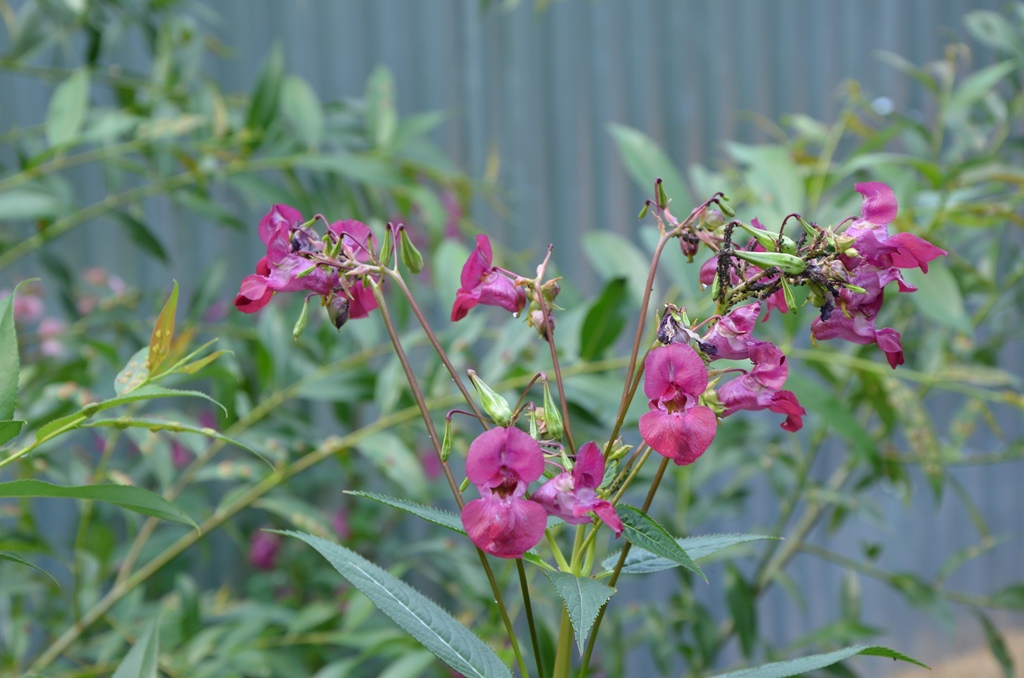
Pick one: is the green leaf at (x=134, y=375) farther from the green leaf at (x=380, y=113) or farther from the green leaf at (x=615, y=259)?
the green leaf at (x=380, y=113)

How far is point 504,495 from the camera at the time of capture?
1.12ft

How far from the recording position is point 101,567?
95 cm

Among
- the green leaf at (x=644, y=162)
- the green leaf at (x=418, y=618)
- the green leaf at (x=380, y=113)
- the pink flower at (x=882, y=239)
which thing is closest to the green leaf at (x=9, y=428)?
the green leaf at (x=418, y=618)

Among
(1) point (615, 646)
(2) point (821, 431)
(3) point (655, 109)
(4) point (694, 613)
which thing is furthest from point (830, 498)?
(3) point (655, 109)

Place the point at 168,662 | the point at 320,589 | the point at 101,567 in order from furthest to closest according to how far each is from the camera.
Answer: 1. the point at 320,589
2. the point at 101,567
3. the point at 168,662

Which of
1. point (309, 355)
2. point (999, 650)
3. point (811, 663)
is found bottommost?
point (999, 650)

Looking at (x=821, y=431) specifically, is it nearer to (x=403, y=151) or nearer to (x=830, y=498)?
(x=830, y=498)

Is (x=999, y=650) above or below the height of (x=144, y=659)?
below

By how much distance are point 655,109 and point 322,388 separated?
1069mm

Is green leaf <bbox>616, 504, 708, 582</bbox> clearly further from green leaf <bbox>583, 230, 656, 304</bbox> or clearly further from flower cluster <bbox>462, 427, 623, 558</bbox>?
green leaf <bbox>583, 230, 656, 304</bbox>

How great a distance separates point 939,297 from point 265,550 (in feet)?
3.61

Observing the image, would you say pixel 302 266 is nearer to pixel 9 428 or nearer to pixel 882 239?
pixel 9 428

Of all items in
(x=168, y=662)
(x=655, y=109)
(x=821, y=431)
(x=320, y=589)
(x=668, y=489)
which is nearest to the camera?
(x=168, y=662)

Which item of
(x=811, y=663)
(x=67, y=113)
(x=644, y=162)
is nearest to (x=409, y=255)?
(x=811, y=663)
